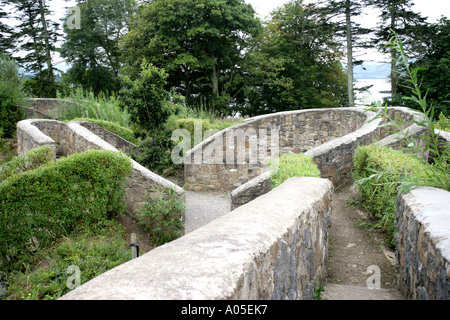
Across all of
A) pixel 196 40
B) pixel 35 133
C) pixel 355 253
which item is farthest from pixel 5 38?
pixel 355 253

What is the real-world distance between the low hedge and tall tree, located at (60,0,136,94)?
23.5 meters

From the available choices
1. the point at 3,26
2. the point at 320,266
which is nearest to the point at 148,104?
the point at 320,266

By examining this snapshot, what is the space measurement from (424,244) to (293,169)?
2.68m

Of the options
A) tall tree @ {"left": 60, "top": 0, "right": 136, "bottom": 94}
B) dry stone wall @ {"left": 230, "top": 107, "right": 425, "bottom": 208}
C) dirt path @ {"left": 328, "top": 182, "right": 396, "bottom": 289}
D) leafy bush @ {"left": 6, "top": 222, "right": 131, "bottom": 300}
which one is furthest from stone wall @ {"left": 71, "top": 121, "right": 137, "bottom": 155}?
tall tree @ {"left": 60, "top": 0, "right": 136, "bottom": 94}

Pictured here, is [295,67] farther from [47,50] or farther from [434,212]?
[434,212]

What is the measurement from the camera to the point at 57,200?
16.6 ft

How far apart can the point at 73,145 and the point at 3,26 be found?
23803 millimetres

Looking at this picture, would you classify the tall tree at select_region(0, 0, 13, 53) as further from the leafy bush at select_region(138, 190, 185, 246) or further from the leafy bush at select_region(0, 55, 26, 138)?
the leafy bush at select_region(138, 190, 185, 246)

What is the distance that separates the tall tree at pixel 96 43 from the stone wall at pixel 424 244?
89.4 ft

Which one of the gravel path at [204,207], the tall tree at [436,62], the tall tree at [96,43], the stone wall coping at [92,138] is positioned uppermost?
the tall tree at [96,43]

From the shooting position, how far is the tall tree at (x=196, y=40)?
2150 centimetres

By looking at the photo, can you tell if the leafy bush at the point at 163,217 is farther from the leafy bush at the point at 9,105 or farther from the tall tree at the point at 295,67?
the tall tree at the point at 295,67

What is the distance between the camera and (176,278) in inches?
55.4

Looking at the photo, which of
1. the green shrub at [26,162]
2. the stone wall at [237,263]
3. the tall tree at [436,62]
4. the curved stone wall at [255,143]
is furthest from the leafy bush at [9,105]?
the tall tree at [436,62]
